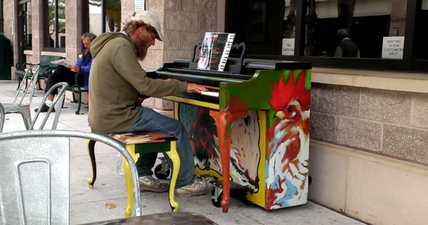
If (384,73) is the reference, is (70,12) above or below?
above

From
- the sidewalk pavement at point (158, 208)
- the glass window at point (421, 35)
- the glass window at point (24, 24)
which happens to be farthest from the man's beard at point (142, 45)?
the glass window at point (24, 24)

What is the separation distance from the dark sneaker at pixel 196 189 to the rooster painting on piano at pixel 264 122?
0.29 m

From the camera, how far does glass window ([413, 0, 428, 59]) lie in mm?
3605

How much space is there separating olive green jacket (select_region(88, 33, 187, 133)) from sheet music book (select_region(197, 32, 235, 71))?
0.45 metres

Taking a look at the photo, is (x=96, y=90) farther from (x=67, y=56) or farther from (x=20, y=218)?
(x=67, y=56)

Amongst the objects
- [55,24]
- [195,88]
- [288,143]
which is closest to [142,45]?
[195,88]

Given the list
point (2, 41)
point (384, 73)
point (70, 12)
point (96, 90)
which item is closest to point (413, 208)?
point (384, 73)

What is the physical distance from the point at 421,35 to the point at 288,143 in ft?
4.14

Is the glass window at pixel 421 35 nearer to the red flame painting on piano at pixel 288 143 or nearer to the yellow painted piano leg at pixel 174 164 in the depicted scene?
the red flame painting on piano at pixel 288 143

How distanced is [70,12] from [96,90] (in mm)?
7787

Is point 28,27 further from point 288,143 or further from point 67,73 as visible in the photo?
point 288,143

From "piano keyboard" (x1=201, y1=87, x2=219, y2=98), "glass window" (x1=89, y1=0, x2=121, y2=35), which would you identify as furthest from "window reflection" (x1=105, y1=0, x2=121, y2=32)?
"piano keyboard" (x1=201, y1=87, x2=219, y2=98)

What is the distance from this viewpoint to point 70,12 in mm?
10898

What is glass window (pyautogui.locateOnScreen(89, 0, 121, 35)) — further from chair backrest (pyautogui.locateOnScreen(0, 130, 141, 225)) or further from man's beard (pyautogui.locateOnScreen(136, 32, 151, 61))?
chair backrest (pyautogui.locateOnScreen(0, 130, 141, 225))
